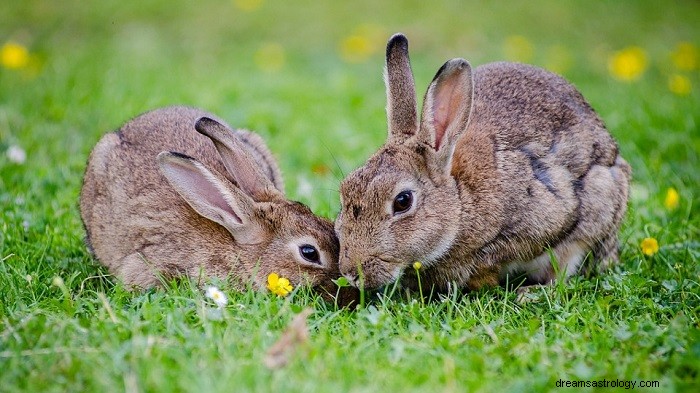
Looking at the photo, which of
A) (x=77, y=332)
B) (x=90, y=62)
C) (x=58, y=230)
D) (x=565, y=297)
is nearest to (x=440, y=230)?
(x=565, y=297)

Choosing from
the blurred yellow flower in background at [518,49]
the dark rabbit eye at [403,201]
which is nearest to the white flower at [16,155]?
the dark rabbit eye at [403,201]

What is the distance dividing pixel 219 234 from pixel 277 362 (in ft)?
6.39

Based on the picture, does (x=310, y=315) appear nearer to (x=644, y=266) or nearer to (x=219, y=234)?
(x=219, y=234)

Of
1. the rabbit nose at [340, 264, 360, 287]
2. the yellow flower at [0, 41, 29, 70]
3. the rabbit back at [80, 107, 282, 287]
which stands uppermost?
the yellow flower at [0, 41, 29, 70]

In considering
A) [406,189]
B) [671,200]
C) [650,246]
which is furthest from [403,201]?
[671,200]

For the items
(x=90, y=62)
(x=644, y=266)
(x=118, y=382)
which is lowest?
(x=644, y=266)

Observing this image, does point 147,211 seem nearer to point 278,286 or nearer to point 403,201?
point 278,286

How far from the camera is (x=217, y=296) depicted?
455cm

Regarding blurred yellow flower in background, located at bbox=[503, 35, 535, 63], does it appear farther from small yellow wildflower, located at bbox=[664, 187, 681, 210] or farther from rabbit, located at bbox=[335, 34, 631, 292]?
rabbit, located at bbox=[335, 34, 631, 292]

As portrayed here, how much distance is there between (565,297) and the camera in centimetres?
498

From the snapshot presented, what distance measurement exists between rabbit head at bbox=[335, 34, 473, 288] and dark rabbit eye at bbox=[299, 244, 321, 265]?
0.87ft

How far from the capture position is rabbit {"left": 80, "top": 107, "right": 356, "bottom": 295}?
5219mm

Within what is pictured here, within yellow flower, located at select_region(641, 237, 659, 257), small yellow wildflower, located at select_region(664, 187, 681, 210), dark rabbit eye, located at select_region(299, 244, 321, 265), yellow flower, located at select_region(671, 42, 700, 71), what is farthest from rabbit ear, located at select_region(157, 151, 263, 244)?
yellow flower, located at select_region(671, 42, 700, 71)

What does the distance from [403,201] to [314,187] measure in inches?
87.5
